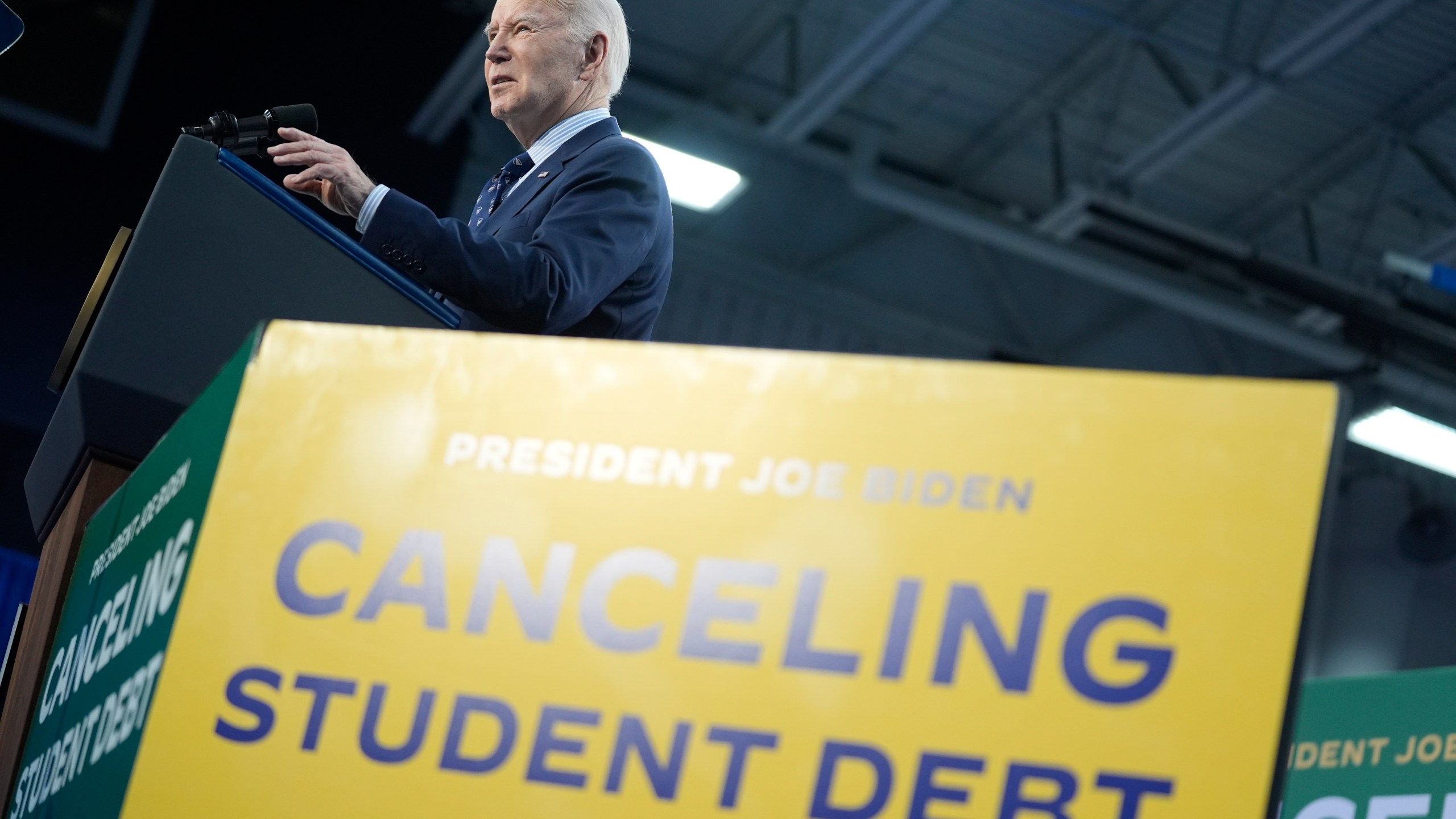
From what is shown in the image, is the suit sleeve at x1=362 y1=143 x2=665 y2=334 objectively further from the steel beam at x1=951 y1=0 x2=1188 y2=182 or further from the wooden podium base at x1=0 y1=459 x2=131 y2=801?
the steel beam at x1=951 y1=0 x2=1188 y2=182

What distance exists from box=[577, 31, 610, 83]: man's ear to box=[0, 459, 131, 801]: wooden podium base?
58 centimetres

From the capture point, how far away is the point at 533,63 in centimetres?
151

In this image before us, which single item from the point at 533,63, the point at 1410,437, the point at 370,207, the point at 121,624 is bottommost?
the point at 121,624

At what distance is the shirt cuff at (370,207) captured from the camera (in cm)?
122

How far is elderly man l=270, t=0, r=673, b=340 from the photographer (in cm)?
117

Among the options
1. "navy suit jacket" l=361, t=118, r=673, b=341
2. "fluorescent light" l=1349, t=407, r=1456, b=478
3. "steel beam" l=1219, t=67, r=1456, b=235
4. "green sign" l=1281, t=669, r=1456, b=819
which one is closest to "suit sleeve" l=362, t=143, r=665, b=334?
"navy suit jacket" l=361, t=118, r=673, b=341

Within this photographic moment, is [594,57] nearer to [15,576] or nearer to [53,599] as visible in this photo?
[53,599]

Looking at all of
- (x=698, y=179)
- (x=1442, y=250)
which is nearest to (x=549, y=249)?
(x=698, y=179)

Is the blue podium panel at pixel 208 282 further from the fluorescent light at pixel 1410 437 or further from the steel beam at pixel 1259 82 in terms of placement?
the fluorescent light at pixel 1410 437

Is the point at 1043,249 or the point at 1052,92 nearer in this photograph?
the point at 1052,92

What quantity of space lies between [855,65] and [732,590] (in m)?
5.63

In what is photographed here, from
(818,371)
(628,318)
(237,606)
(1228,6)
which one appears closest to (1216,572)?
(818,371)

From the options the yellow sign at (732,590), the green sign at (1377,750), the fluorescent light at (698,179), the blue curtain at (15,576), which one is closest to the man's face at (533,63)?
the yellow sign at (732,590)

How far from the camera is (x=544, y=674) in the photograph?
2.58 feet
